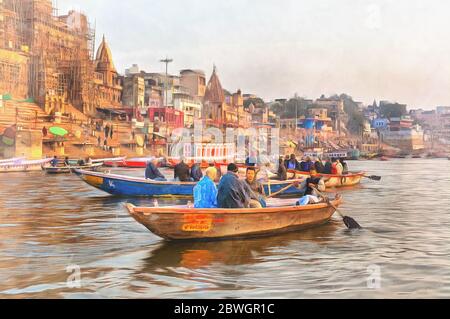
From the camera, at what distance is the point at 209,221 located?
20.4 ft

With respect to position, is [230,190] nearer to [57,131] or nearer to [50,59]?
[57,131]

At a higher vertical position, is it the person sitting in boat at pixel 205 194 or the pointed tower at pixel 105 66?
the pointed tower at pixel 105 66

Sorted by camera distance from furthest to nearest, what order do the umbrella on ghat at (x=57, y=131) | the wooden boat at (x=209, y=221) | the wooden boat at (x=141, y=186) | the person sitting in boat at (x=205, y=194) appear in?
1. the umbrella on ghat at (x=57, y=131)
2. the wooden boat at (x=141, y=186)
3. the person sitting in boat at (x=205, y=194)
4. the wooden boat at (x=209, y=221)

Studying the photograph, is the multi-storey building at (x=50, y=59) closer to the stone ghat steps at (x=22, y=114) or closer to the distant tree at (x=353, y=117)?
the stone ghat steps at (x=22, y=114)

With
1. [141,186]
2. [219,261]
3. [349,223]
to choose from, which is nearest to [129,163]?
[141,186]

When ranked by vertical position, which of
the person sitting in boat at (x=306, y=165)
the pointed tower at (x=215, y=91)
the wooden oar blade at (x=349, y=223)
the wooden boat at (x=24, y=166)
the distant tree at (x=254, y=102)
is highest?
the pointed tower at (x=215, y=91)

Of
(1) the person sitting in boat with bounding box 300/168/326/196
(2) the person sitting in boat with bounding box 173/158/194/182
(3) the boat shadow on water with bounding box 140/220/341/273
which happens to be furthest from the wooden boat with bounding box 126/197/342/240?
(2) the person sitting in boat with bounding box 173/158/194/182

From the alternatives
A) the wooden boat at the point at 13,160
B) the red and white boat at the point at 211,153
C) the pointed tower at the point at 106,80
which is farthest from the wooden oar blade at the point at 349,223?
the pointed tower at the point at 106,80

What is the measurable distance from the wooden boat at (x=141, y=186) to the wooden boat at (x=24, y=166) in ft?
36.0

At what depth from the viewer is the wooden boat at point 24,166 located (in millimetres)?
21680

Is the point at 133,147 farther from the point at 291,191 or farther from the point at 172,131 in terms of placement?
the point at 291,191

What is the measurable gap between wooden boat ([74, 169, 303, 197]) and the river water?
1973 millimetres
